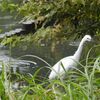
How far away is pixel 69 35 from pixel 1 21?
377 inches

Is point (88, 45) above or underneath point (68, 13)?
underneath

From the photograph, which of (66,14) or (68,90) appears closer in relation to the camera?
(68,90)

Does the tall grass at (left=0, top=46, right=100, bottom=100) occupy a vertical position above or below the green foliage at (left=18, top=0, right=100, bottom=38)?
below

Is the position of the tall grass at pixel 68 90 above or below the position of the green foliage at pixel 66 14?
below

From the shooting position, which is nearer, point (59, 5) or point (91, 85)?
point (91, 85)

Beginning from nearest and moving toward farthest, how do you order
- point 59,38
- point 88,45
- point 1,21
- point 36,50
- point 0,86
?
point 0,86 < point 59,38 < point 88,45 < point 36,50 < point 1,21

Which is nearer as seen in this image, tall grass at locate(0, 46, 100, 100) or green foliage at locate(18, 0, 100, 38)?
tall grass at locate(0, 46, 100, 100)

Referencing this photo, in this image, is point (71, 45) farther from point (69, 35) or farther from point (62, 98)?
point (62, 98)

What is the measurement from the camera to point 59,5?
407 cm

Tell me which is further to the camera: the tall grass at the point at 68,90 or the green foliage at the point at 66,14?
the green foliage at the point at 66,14

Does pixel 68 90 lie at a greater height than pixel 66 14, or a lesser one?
lesser

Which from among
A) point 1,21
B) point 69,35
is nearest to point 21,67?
point 69,35

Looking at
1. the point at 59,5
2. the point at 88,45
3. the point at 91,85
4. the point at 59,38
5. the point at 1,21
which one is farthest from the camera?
the point at 1,21

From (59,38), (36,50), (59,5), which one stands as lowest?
(36,50)
